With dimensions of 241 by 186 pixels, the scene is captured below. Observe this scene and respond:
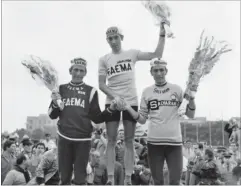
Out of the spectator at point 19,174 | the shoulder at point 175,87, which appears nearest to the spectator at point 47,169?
the spectator at point 19,174

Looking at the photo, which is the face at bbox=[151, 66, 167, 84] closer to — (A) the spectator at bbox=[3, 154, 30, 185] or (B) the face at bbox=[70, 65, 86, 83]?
(B) the face at bbox=[70, 65, 86, 83]

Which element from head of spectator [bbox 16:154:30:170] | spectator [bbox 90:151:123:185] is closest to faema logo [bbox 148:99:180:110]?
spectator [bbox 90:151:123:185]

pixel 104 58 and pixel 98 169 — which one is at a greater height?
pixel 104 58

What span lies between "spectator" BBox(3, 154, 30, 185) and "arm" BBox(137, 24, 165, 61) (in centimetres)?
335

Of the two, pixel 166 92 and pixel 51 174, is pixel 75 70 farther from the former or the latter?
pixel 51 174

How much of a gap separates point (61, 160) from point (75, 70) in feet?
4.51

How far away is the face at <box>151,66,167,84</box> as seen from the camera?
5387mm

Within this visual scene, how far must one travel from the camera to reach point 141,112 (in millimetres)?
5418

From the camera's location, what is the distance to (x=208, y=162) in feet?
26.8

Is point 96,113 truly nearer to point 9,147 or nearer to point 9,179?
point 9,179

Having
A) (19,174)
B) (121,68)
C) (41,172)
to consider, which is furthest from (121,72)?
(19,174)

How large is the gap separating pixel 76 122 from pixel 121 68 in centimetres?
112

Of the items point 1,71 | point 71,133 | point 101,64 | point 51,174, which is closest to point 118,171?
point 51,174

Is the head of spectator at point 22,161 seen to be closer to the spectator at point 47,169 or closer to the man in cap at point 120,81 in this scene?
the spectator at point 47,169
